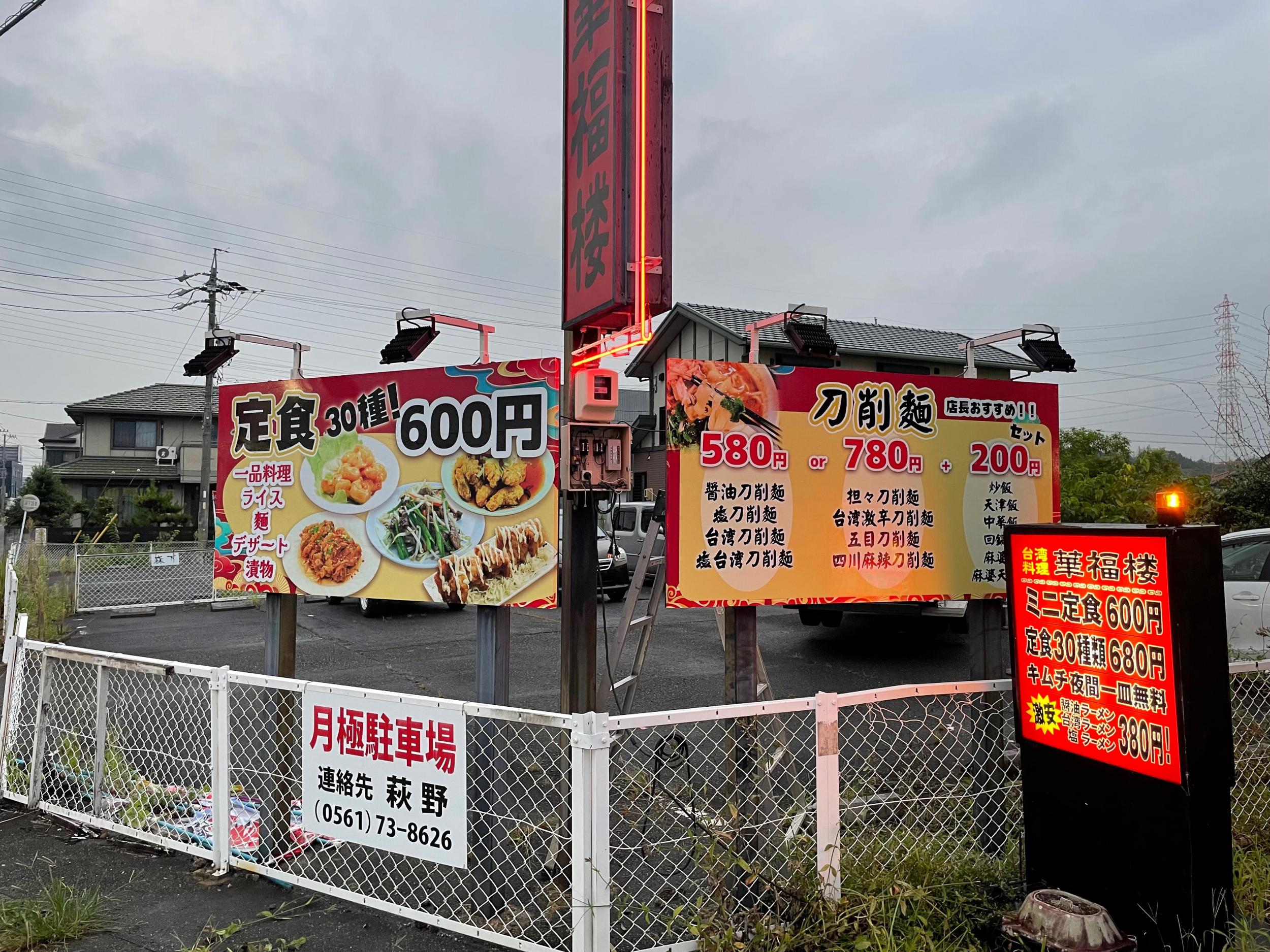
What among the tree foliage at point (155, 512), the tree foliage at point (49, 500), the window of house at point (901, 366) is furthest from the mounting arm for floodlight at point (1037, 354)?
the tree foliage at point (49, 500)

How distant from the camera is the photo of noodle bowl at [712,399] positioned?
4250mm

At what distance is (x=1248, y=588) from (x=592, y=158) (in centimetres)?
739

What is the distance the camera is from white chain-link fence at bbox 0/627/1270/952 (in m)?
3.27

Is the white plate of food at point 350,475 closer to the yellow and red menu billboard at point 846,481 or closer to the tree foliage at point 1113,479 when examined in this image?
the yellow and red menu billboard at point 846,481

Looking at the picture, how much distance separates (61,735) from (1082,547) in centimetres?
568

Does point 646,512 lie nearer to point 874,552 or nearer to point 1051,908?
point 874,552

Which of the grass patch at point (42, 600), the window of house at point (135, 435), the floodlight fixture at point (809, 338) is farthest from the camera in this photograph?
the window of house at point (135, 435)

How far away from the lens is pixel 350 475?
4637 mm

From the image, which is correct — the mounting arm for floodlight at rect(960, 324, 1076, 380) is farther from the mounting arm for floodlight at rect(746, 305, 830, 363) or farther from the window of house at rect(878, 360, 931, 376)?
the window of house at rect(878, 360, 931, 376)

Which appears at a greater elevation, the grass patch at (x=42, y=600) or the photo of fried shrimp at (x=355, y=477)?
the photo of fried shrimp at (x=355, y=477)

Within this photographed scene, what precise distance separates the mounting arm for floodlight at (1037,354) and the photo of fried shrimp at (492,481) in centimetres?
307

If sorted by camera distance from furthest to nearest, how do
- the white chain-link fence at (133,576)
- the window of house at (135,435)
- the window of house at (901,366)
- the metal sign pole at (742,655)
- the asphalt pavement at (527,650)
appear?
1. the window of house at (135,435)
2. the window of house at (901,366)
3. the white chain-link fence at (133,576)
4. the asphalt pavement at (527,650)
5. the metal sign pole at (742,655)

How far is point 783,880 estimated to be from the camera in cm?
338

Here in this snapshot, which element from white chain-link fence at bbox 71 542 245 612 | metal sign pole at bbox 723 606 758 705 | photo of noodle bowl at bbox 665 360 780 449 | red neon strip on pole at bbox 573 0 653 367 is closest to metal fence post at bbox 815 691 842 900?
metal sign pole at bbox 723 606 758 705
